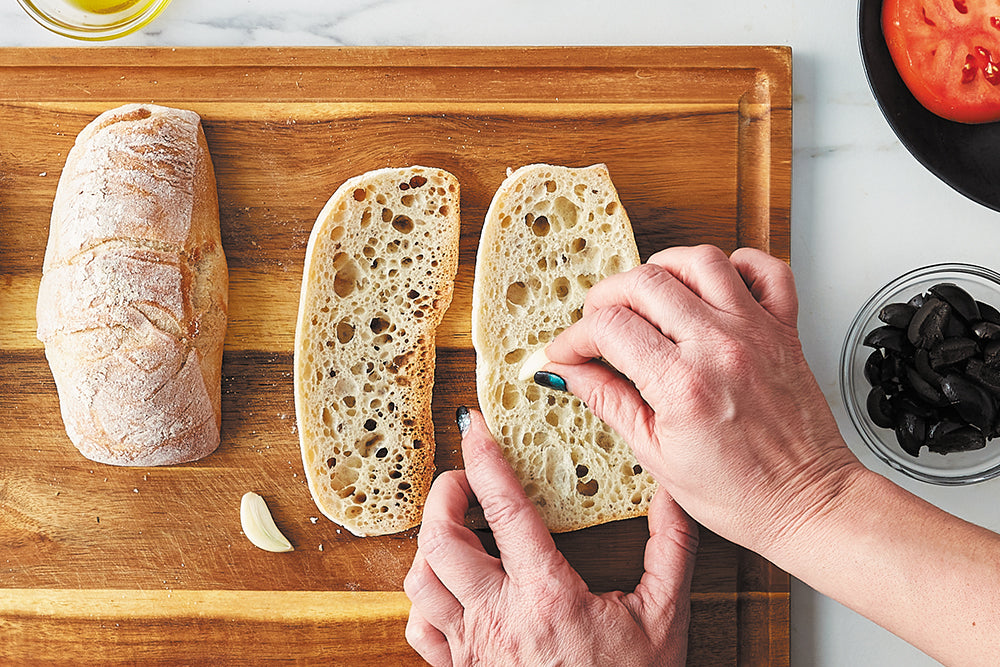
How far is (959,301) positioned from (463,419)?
1.24 m

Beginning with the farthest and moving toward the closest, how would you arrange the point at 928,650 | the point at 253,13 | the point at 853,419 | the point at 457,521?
the point at 253,13 → the point at 853,419 → the point at 457,521 → the point at 928,650

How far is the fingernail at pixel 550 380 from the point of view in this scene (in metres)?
1.74

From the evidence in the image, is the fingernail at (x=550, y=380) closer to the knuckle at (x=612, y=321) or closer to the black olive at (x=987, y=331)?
the knuckle at (x=612, y=321)

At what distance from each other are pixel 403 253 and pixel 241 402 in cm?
59

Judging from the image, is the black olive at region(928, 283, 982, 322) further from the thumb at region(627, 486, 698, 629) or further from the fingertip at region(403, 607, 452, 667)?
the fingertip at region(403, 607, 452, 667)

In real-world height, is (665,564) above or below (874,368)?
below

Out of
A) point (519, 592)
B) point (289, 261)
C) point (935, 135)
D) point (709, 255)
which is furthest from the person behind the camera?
point (289, 261)

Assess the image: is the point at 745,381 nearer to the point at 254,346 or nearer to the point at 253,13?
the point at 254,346

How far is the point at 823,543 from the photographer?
58.4 inches

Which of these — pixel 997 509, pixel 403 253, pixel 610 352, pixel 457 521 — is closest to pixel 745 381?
pixel 610 352

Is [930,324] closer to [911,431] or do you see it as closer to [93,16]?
[911,431]

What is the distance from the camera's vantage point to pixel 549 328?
1946 mm

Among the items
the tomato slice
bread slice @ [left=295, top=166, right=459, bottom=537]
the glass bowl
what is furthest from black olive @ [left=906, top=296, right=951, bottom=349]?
the glass bowl

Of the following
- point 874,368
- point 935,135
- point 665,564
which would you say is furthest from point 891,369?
point 665,564
